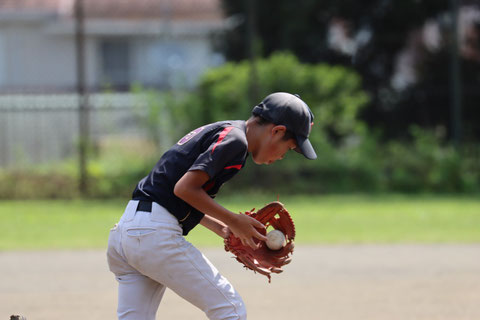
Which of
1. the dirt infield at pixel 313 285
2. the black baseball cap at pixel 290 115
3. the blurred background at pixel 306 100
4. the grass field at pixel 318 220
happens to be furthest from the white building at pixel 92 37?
the black baseball cap at pixel 290 115

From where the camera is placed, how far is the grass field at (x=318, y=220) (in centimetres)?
982

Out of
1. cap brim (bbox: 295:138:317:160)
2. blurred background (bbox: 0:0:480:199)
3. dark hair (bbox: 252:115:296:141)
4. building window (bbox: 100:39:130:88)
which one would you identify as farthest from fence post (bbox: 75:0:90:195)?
cap brim (bbox: 295:138:317:160)

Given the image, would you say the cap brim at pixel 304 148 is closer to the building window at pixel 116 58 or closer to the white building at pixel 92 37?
the white building at pixel 92 37

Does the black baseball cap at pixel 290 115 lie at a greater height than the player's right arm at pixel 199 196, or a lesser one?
greater

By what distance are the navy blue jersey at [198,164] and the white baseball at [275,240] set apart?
1.24 feet

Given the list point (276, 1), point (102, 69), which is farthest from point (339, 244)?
point (102, 69)

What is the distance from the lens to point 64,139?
14641 mm

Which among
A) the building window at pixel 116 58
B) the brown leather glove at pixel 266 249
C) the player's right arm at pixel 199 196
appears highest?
the player's right arm at pixel 199 196

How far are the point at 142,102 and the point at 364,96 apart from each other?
168 inches

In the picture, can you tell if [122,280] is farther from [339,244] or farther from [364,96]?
[364,96]

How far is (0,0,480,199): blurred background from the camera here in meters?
14.2

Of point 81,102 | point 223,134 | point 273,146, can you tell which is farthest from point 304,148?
point 81,102

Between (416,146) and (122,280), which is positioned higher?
(122,280)

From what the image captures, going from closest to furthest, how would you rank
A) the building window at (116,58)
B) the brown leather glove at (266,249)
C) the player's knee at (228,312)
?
1. the player's knee at (228,312)
2. the brown leather glove at (266,249)
3. the building window at (116,58)
